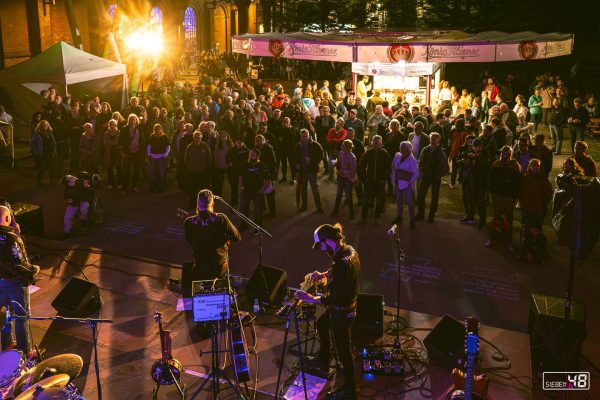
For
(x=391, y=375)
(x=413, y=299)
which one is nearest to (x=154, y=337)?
(x=391, y=375)

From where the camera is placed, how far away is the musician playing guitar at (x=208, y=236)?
733 cm

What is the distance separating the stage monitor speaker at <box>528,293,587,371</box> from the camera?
649 centimetres

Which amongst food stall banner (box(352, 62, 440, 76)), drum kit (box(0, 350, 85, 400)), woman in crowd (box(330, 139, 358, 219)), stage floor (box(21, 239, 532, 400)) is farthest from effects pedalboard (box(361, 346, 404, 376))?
food stall banner (box(352, 62, 440, 76))

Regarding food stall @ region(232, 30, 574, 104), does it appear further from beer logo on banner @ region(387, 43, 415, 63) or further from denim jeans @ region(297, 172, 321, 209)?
denim jeans @ region(297, 172, 321, 209)

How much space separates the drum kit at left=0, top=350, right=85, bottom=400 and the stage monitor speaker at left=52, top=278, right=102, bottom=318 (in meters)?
1.91

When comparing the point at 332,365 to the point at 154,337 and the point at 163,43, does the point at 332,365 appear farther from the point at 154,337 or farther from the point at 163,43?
the point at 163,43

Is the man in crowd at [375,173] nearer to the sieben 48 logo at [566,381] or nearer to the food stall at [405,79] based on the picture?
the sieben 48 logo at [566,381]

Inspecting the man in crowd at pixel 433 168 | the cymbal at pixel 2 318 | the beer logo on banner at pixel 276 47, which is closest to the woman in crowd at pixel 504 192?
the man in crowd at pixel 433 168

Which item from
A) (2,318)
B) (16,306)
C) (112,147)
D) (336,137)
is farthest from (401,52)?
(2,318)

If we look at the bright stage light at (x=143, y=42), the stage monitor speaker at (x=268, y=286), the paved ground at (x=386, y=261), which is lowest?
the paved ground at (x=386, y=261)

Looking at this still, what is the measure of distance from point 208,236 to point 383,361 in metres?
2.59

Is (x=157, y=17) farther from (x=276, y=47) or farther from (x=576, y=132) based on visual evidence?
(x=576, y=132)

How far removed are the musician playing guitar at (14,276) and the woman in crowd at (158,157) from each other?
21.8 feet

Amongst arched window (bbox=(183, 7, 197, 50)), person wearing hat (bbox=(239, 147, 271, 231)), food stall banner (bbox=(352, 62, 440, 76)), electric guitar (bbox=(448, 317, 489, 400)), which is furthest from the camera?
arched window (bbox=(183, 7, 197, 50))
